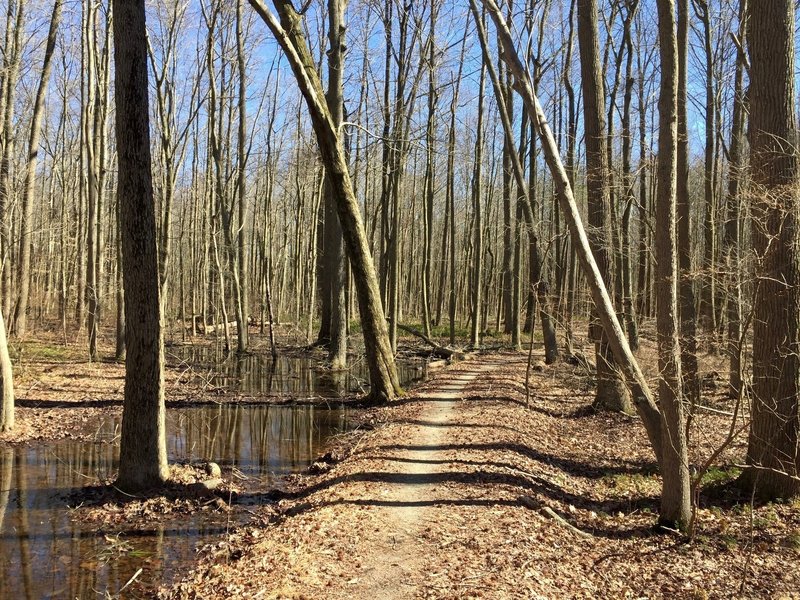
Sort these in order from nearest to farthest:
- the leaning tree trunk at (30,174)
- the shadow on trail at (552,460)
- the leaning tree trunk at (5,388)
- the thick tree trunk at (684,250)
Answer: the shadow on trail at (552,460) → the leaning tree trunk at (5,388) → the thick tree trunk at (684,250) → the leaning tree trunk at (30,174)

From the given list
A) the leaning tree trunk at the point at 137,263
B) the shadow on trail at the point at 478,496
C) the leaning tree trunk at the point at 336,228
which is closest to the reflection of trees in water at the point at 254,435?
the shadow on trail at the point at 478,496

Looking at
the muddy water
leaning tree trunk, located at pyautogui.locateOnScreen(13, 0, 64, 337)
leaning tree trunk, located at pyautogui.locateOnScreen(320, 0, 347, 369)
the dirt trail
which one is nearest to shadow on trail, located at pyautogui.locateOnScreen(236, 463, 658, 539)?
the dirt trail

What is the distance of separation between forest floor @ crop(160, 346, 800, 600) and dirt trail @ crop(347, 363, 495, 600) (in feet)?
0.06

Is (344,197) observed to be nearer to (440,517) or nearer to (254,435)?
(254,435)

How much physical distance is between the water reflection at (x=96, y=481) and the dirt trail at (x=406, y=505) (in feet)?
6.12

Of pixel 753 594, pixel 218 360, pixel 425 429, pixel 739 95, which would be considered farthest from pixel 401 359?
pixel 753 594

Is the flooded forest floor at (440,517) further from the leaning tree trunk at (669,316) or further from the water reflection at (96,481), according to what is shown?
the leaning tree trunk at (669,316)

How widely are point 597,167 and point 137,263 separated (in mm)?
8267

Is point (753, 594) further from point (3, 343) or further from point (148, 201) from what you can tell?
point (3, 343)

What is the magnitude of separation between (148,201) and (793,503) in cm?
859

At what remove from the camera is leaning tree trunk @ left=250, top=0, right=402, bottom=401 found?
11367 millimetres

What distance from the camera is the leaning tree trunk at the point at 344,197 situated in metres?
11.4

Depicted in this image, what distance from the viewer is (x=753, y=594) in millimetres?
5375

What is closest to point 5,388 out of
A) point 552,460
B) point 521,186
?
point 552,460
